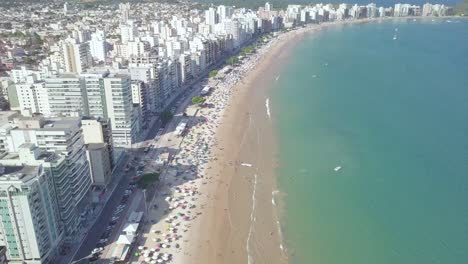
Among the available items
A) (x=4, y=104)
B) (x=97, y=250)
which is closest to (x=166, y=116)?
(x=4, y=104)

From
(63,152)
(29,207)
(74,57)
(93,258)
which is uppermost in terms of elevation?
(74,57)

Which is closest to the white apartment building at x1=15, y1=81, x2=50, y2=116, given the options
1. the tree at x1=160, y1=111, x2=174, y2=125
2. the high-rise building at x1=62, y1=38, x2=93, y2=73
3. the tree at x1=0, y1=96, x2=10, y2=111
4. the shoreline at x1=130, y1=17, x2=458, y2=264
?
the tree at x1=0, y1=96, x2=10, y2=111

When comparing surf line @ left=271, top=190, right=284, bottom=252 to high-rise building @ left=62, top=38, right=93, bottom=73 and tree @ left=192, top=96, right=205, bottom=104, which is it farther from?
high-rise building @ left=62, top=38, right=93, bottom=73

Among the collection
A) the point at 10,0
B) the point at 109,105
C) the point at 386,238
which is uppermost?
the point at 10,0

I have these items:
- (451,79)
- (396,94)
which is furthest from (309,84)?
(451,79)

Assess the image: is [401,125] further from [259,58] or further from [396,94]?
[259,58]

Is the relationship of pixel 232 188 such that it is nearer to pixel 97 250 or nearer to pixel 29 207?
pixel 97 250
